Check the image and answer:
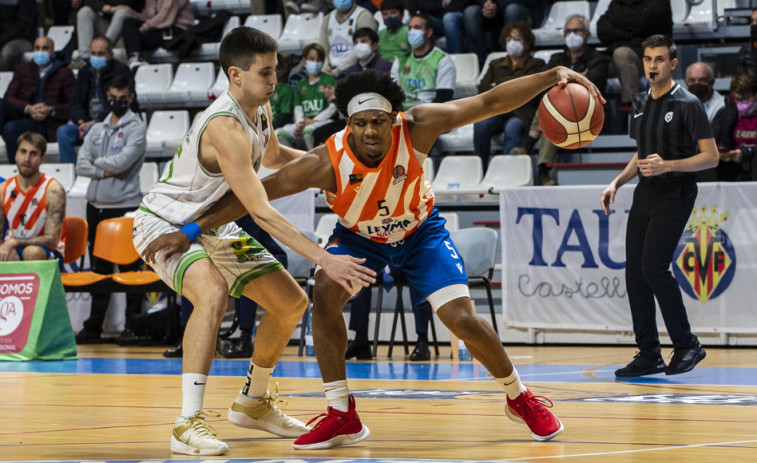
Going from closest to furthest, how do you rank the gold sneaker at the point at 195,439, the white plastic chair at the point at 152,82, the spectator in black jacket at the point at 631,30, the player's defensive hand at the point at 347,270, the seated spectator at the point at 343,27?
the player's defensive hand at the point at 347,270
the gold sneaker at the point at 195,439
the spectator in black jacket at the point at 631,30
the seated spectator at the point at 343,27
the white plastic chair at the point at 152,82

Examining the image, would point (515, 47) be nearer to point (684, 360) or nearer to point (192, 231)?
point (684, 360)

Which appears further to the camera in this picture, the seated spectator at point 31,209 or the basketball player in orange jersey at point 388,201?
the seated spectator at point 31,209

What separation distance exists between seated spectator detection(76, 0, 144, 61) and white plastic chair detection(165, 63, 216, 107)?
1251 mm

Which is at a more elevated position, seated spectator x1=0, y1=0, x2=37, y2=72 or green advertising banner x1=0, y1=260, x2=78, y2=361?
seated spectator x1=0, y1=0, x2=37, y2=72

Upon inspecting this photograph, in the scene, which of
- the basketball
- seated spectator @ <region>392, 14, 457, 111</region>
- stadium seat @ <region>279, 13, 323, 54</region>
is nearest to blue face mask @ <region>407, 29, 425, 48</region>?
seated spectator @ <region>392, 14, 457, 111</region>

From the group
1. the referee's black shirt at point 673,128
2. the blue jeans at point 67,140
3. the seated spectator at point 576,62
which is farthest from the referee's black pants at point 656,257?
the blue jeans at point 67,140

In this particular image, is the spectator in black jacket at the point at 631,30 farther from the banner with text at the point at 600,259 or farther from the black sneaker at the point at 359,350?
the black sneaker at the point at 359,350

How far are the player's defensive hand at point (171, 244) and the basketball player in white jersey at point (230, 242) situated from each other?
0.11 ft

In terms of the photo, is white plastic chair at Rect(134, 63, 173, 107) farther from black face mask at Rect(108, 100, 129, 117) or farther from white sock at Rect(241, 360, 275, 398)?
white sock at Rect(241, 360, 275, 398)

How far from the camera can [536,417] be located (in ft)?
13.6

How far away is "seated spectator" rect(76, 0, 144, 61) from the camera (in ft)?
48.5

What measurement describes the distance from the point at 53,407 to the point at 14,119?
9.42 m

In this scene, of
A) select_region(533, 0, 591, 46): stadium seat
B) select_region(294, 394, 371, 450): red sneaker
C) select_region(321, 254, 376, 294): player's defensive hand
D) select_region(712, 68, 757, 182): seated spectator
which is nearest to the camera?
select_region(321, 254, 376, 294): player's defensive hand

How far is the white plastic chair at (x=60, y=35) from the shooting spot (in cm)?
1577
